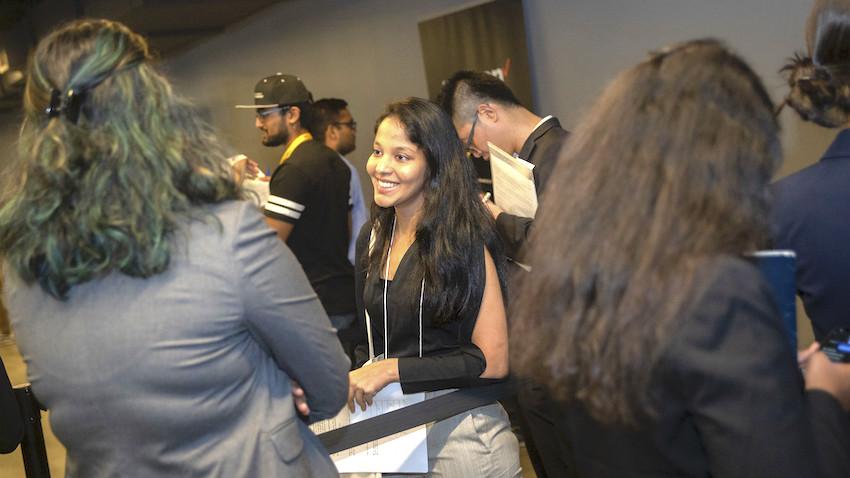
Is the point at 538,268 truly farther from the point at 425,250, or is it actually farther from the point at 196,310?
the point at 425,250

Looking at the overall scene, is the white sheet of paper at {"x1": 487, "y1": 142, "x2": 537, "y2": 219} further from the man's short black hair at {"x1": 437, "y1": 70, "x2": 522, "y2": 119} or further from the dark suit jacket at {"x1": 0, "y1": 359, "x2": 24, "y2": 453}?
the dark suit jacket at {"x1": 0, "y1": 359, "x2": 24, "y2": 453}

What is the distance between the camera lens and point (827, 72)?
69.4 inches

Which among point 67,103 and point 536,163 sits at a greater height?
point 67,103

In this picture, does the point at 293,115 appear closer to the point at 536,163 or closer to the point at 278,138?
the point at 278,138

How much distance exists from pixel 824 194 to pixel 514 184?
1204 millimetres

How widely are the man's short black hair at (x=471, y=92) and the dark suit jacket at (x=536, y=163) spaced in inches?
9.4

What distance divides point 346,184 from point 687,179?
10.1 feet

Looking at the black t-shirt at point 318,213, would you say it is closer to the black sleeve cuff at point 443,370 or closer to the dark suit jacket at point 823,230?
the black sleeve cuff at point 443,370

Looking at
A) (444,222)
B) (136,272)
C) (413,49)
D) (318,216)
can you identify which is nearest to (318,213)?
(318,216)

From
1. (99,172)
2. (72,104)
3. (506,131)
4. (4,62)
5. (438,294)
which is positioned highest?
(4,62)

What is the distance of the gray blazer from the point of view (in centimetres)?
136

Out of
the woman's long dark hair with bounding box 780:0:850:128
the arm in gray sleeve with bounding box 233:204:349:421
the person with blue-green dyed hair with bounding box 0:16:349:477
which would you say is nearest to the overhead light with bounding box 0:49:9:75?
the person with blue-green dyed hair with bounding box 0:16:349:477

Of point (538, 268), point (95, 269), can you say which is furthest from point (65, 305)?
point (538, 268)

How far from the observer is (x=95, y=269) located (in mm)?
1330
